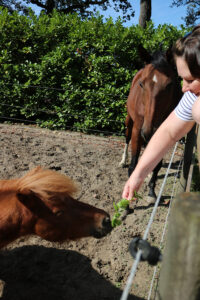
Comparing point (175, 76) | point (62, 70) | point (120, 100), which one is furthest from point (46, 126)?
point (175, 76)

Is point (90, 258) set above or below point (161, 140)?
below

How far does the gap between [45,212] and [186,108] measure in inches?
54.3

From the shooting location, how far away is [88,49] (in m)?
7.39

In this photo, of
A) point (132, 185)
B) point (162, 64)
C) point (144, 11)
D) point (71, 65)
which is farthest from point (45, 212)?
point (144, 11)

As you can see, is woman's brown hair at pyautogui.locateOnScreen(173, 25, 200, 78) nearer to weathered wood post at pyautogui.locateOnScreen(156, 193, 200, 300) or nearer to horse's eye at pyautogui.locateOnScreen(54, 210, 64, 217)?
weathered wood post at pyautogui.locateOnScreen(156, 193, 200, 300)

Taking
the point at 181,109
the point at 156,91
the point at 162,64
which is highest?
the point at 162,64

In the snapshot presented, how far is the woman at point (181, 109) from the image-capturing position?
134cm

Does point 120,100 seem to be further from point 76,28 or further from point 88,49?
point 76,28

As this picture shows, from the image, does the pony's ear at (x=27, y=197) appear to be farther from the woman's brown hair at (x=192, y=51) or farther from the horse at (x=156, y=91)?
the horse at (x=156, y=91)

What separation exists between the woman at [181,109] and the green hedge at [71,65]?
5.65 meters

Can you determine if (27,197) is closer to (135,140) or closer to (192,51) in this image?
(192,51)

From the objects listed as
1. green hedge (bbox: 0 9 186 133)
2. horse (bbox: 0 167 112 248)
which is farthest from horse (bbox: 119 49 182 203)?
green hedge (bbox: 0 9 186 133)

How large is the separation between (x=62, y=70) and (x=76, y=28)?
1.28 m

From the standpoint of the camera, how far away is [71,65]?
24.1 feet
